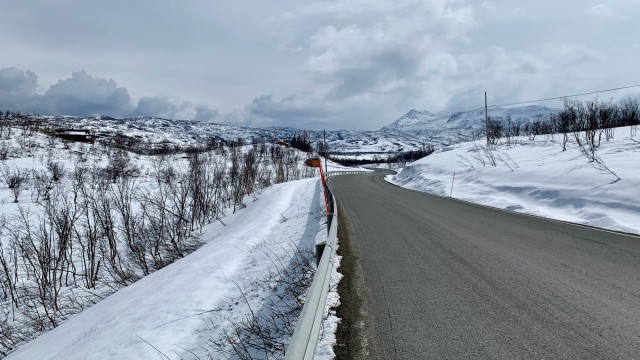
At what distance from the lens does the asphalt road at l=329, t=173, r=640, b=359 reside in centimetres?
330

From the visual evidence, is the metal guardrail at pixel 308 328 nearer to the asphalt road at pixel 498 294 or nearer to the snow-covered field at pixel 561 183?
the asphalt road at pixel 498 294

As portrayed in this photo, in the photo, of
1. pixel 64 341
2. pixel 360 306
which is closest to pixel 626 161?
pixel 360 306

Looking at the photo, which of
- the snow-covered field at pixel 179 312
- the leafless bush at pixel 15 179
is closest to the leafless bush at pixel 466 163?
the snow-covered field at pixel 179 312

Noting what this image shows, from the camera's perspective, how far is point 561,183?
16234mm

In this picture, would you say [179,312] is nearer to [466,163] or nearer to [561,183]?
[561,183]

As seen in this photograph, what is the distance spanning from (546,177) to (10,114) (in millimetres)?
77281

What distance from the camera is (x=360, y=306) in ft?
14.7

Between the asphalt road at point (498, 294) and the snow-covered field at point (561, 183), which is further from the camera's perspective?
the snow-covered field at point (561, 183)

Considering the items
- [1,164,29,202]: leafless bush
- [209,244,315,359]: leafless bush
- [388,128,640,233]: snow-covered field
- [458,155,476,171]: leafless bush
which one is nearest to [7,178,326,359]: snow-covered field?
[209,244,315,359]: leafless bush

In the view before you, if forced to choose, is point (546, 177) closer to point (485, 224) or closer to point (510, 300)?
point (485, 224)

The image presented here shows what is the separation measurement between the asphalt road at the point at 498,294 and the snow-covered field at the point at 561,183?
387cm

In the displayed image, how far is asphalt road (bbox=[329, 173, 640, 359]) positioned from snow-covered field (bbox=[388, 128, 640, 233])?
152 inches

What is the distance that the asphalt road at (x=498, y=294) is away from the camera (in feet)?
10.8

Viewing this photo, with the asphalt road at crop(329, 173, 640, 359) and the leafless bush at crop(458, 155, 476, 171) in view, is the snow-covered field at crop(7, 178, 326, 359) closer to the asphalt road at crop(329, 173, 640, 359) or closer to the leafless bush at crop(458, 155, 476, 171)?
the asphalt road at crop(329, 173, 640, 359)
